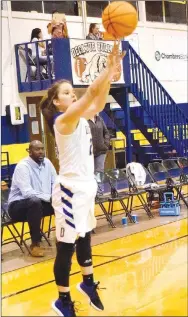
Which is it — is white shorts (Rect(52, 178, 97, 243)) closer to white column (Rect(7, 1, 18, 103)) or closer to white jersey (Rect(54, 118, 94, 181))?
white jersey (Rect(54, 118, 94, 181))

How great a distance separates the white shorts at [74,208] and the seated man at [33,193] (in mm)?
1833

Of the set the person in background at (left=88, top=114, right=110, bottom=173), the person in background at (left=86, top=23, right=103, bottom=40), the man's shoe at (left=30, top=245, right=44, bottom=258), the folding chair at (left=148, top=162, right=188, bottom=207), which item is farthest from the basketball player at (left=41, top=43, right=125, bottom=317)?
the person in background at (left=86, top=23, right=103, bottom=40)

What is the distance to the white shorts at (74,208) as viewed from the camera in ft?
8.91

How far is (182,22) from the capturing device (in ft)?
37.8

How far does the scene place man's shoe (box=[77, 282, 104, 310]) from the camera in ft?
9.17

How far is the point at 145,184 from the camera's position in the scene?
6.44 m

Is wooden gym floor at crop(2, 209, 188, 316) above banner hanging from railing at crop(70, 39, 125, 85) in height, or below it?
below

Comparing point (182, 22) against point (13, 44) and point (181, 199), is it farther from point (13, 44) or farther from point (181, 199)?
point (181, 199)

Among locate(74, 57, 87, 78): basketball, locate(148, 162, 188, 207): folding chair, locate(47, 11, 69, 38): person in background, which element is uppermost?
locate(47, 11, 69, 38): person in background

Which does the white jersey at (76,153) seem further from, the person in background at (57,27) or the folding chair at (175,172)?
the person in background at (57,27)

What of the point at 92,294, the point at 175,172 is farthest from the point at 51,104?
the point at 175,172

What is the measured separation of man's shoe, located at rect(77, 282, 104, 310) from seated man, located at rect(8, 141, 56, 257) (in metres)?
1.71

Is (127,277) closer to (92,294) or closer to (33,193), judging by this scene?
(92,294)

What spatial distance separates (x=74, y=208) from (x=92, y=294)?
0.49 m
